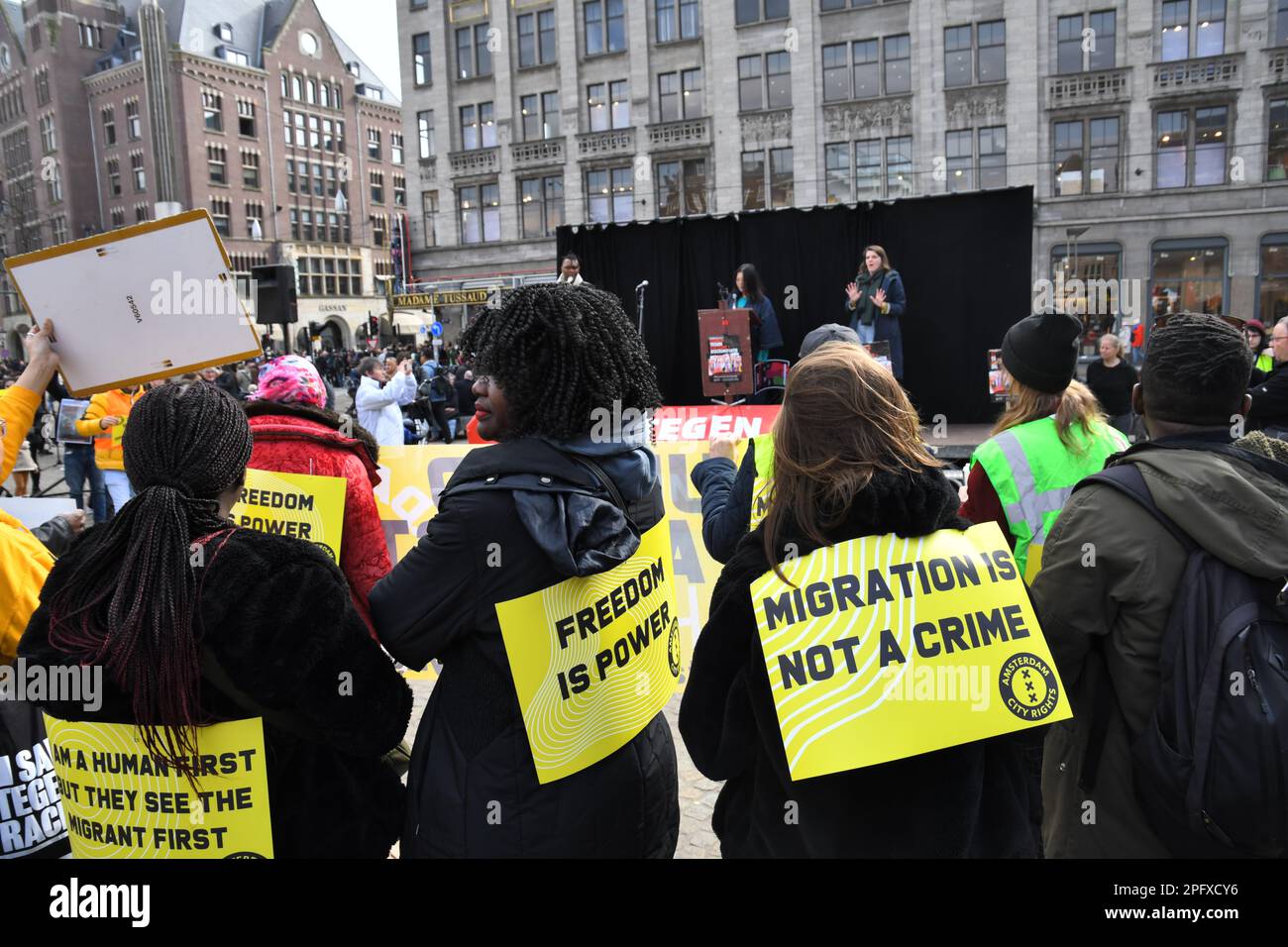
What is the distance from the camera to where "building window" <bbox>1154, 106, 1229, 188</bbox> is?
2709 centimetres

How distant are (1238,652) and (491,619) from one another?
4.71 feet

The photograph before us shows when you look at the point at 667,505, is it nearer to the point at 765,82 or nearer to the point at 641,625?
the point at 641,625

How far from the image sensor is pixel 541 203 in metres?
35.6

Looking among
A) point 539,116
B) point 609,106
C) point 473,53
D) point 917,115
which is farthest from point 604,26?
point 917,115

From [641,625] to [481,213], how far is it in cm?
3720

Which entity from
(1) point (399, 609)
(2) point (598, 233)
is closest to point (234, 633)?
(1) point (399, 609)

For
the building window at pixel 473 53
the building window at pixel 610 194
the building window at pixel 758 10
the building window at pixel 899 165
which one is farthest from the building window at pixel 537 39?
the building window at pixel 899 165

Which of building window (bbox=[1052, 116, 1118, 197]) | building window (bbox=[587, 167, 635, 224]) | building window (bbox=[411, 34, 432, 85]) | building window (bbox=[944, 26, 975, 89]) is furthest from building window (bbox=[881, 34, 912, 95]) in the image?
building window (bbox=[411, 34, 432, 85])

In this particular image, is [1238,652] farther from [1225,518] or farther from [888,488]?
[888,488]

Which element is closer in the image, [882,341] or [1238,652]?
[1238,652]

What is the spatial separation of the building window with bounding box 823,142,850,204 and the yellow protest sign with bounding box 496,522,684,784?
3071 centimetres

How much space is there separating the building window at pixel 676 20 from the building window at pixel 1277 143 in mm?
19009

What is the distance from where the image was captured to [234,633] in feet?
5.09
